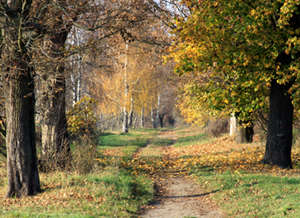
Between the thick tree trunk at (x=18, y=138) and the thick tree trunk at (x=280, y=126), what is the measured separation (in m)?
8.41

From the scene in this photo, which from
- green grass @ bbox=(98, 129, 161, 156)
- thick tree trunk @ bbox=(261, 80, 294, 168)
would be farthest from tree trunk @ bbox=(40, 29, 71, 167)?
thick tree trunk @ bbox=(261, 80, 294, 168)

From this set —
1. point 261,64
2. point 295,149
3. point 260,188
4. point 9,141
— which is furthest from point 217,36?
point 295,149

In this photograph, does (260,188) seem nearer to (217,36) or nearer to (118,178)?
(118,178)

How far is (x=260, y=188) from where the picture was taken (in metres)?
7.50

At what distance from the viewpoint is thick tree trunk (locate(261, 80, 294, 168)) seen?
34.9 feet

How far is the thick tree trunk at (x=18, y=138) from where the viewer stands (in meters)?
7.76

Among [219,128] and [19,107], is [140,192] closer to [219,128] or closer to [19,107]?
[19,107]

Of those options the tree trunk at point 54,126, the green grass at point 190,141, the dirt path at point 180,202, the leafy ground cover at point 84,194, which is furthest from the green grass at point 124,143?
the dirt path at point 180,202

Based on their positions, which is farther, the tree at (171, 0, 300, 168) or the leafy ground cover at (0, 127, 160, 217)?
the tree at (171, 0, 300, 168)

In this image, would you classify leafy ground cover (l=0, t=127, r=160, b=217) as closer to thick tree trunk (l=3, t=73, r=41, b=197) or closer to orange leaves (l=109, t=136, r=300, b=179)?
thick tree trunk (l=3, t=73, r=41, b=197)

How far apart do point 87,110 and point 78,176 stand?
3169mm

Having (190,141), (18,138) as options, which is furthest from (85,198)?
(190,141)

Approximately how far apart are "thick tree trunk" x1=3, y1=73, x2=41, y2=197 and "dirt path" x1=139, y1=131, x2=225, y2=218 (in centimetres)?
344

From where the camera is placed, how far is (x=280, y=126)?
1067cm
